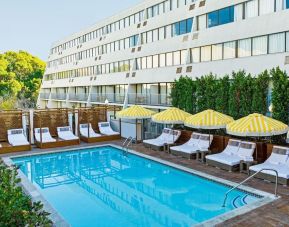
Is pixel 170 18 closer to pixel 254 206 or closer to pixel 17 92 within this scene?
pixel 254 206

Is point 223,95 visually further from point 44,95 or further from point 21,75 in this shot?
point 21,75

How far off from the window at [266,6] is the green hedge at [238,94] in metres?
5.92

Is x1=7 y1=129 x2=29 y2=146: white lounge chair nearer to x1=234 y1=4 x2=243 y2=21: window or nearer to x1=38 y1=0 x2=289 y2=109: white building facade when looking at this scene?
x1=38 y1=0 x2=289 y2=109: white building facade

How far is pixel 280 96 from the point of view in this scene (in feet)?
52.4

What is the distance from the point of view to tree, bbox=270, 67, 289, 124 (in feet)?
51.8

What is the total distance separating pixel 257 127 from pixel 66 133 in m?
13.5

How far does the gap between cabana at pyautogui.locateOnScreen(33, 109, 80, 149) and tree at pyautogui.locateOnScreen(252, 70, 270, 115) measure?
11633 millimetres

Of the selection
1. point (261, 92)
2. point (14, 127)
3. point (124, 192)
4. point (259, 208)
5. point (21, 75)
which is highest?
point (21, 75)

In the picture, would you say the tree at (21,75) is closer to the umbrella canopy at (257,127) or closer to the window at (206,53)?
the window at (206,53)

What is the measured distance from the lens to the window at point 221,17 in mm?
24456

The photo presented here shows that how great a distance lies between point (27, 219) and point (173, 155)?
14105mm

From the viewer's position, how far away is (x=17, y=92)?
6369 cm

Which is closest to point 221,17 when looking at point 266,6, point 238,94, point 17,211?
point 266,6

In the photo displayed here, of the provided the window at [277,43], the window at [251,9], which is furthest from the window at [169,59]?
the window at [277,43]
